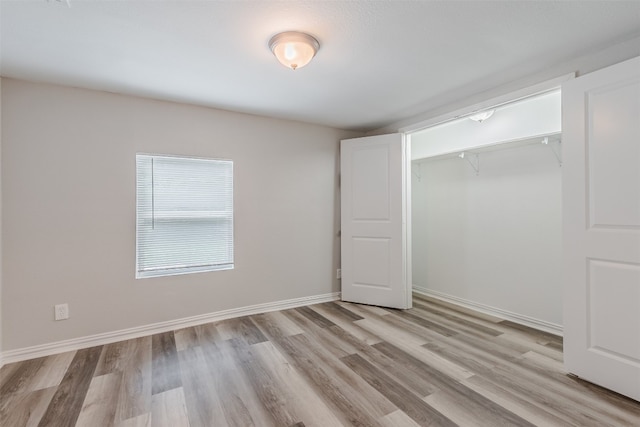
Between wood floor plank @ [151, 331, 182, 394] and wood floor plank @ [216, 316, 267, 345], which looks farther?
wood floor plank @ [216, 316, 267, 345]

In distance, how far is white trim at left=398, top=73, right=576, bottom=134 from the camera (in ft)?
7.29

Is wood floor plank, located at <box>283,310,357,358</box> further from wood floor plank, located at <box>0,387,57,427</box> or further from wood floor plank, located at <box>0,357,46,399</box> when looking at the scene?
wood floor plank, located at <box>0,357,46,399</box>

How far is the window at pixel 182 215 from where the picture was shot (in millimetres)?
2902

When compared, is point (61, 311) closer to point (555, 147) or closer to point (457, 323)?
point (457, 323)

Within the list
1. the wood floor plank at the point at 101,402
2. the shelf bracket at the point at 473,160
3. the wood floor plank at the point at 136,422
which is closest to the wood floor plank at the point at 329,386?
the wood floor plank at the point at 136,422

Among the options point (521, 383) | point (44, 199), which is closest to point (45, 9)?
point (44, 199)

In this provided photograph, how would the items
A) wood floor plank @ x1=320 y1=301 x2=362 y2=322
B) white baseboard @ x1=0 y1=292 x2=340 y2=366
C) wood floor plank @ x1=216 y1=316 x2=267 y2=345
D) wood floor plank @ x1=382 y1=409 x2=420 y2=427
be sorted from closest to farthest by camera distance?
1. wood floor plank @ x1=382 y1=409 x2=420 y2=427
2. white baseboard @ x1=0 y1=292 x2=340 y2=366
3. wood floor plank @ x1=216 y1=316 x2=267 y2=345
4. wood floor plank @ x1=320 y1=301 x2=362 y2=322

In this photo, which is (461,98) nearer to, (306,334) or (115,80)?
(306,334)

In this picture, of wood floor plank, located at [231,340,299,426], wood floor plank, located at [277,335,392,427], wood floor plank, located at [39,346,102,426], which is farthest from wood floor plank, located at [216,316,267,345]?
wood floor plank, located at [39,346,102,426]

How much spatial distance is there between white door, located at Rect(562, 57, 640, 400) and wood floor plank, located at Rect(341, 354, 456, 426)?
118 cm

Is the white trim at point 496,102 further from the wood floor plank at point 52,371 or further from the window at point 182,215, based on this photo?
the wood floor plank at point 52,371

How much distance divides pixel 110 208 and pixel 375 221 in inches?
110

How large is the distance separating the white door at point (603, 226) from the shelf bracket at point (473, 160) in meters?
1.42

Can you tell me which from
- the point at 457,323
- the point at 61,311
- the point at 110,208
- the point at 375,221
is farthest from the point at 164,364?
the point at 457,323
